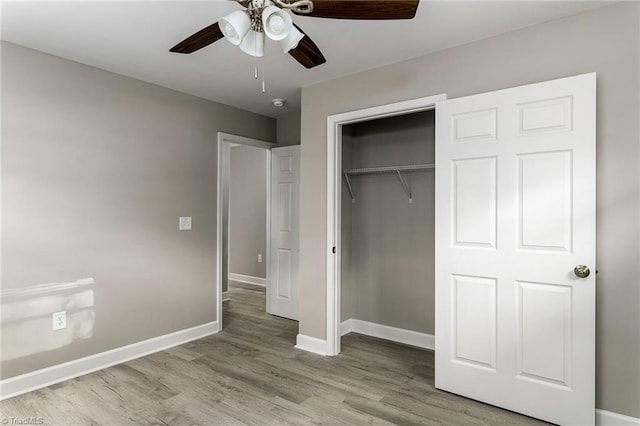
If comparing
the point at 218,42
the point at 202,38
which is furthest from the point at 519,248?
the point at 218,42

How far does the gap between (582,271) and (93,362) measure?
3504mm

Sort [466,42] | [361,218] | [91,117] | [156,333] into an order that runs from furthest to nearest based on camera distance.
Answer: [361,218] < [156,333] < [91,117] < [466,42]

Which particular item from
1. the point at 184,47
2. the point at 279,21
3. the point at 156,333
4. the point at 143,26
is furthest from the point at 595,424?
the point at 143,26

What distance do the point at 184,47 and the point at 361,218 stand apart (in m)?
2.46

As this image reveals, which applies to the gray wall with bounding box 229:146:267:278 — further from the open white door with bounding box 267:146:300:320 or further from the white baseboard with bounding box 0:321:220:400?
the white baseboard with bounding box 0:321:220:400

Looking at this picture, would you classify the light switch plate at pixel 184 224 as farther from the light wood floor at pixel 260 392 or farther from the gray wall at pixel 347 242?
the gray wall at pixel 347 242

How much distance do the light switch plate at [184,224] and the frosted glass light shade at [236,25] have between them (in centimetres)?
240

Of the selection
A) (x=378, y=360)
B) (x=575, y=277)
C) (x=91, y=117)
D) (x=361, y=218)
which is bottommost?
(x=378, y=360)

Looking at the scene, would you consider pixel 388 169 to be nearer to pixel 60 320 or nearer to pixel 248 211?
pixel 60 320

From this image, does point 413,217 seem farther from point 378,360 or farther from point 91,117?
point 91,117

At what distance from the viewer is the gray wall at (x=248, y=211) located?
6168 mm

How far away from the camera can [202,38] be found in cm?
187

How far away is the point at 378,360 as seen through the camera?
3.15m

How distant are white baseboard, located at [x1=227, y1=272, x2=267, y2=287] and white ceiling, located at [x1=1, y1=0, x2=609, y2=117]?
12.2 ft
